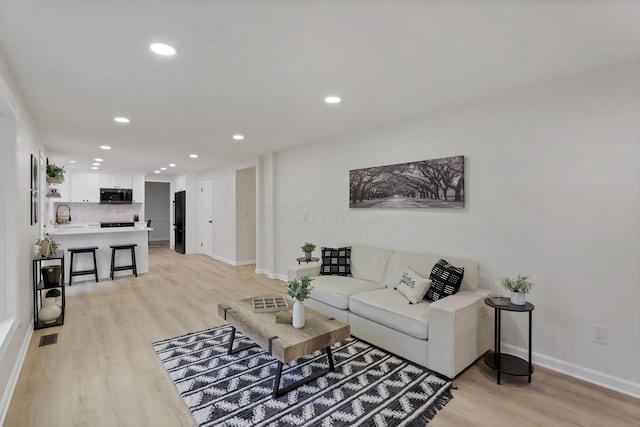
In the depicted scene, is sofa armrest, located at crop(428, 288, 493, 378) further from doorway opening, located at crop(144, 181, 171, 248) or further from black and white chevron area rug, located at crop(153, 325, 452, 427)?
doorway opening, located at crop(144, 181, 171, 248)

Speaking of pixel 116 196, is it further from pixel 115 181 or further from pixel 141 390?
pixel 141 390

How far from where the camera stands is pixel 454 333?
7.63 ft

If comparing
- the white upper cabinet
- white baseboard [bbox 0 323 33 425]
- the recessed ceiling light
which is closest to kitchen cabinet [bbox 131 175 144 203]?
the white upper cabinet

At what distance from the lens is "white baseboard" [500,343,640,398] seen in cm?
223

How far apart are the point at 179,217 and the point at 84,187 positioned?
8.09 ft

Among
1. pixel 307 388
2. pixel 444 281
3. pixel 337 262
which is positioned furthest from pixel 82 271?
pixel 444 281

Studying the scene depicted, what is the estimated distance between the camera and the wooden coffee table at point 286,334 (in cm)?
212

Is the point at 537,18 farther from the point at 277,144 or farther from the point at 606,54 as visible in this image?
the point at 277,144

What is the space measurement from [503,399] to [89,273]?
21.0 ft

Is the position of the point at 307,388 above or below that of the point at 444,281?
below

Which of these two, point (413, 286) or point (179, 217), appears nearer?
point (413, 286)

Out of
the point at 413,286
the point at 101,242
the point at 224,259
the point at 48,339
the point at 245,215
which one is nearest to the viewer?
the point at 413,286

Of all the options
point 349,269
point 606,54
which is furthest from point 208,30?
point 349,269

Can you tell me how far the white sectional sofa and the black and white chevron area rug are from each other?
0.18m
